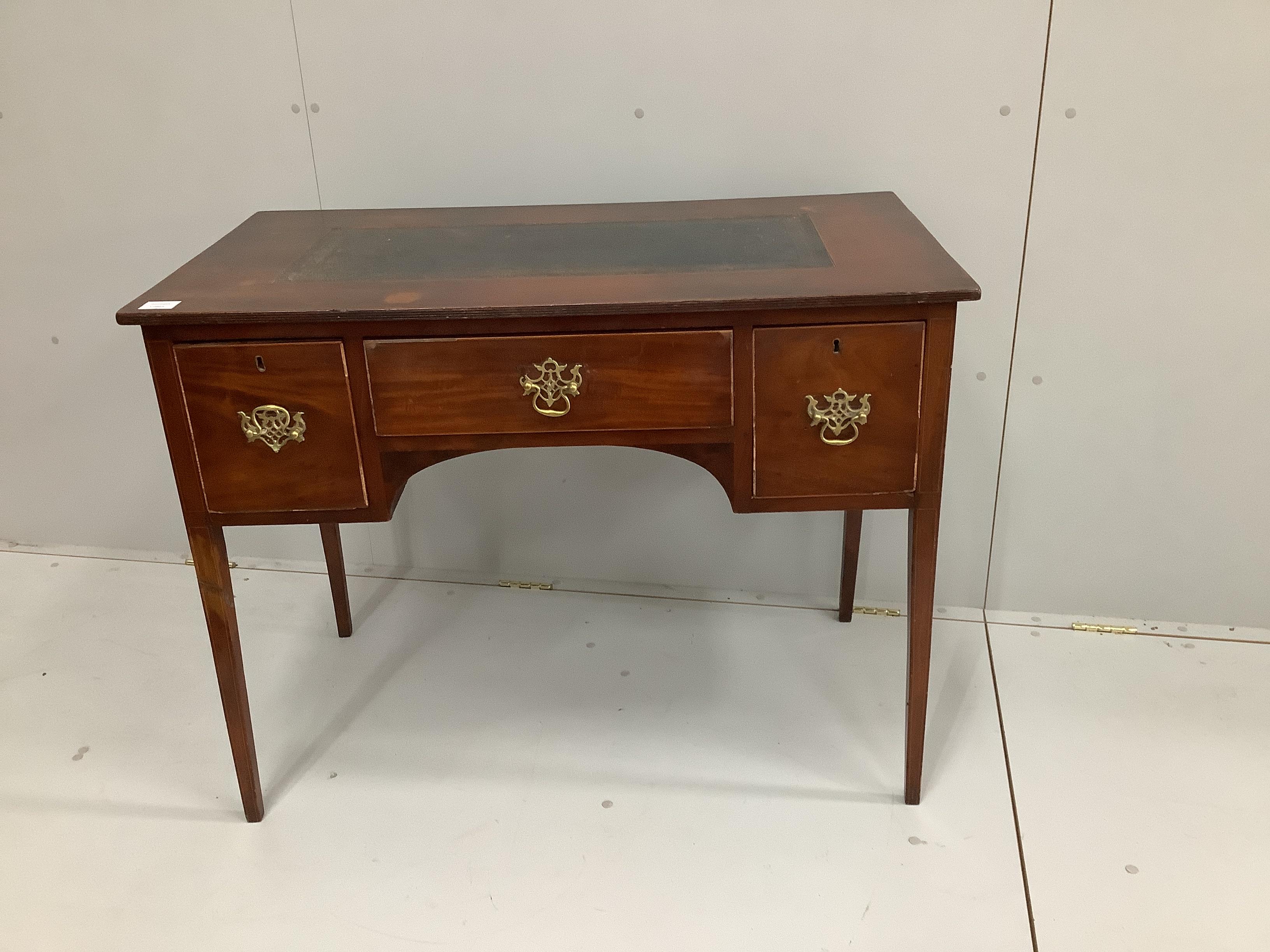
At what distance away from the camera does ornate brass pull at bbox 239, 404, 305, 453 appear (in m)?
1.26

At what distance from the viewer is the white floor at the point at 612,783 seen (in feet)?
4.35

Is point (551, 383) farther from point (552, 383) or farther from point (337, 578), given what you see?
point (337, 578)

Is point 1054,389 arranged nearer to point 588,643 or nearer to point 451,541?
point 588,643

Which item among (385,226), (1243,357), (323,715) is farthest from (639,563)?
(1243,357)

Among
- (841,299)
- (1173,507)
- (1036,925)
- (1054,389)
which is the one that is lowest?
(1036,925)

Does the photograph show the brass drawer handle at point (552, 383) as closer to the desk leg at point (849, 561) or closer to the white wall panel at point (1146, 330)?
the desk leg at point (849, 561)

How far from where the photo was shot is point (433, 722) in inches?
66.2

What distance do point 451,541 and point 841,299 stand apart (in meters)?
1.09

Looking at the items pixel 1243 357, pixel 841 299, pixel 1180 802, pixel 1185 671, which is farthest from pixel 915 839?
pixel 1243 357

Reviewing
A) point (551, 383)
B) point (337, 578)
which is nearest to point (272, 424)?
point (551, 383)

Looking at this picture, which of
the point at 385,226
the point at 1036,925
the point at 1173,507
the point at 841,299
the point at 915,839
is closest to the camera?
the point at 841,299

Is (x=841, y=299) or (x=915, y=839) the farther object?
(x=915, y=839)

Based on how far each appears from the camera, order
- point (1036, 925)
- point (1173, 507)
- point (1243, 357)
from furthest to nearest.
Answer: point (1173, 507) → point (1243, 357) → point (1036, 925)

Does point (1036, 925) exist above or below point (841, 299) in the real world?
below
